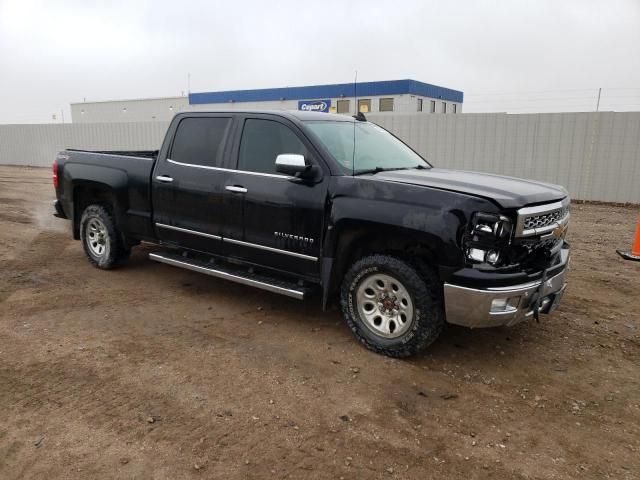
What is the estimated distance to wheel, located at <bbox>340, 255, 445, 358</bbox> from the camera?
4023 millimetres

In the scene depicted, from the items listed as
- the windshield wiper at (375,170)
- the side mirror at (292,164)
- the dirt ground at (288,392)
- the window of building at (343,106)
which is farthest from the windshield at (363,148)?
the window of building at (343,106)

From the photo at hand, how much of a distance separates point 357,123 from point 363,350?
2.40 metres

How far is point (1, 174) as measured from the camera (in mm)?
21516

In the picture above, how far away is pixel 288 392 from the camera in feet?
12.3

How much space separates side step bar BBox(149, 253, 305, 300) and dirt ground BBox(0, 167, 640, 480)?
390mm

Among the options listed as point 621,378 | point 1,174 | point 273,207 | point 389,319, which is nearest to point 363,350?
point 389,319

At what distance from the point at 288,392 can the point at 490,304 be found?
5.06 feet

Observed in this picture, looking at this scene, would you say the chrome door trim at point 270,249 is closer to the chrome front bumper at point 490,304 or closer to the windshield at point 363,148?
the windshield at point 363,148

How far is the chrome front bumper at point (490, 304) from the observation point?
3.74m

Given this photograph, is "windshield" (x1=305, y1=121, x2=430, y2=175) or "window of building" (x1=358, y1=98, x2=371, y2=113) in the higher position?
"window of building" (x1=358, y1=98, x2=371, y2=113)

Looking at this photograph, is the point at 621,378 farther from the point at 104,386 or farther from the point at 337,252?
the point at 104,386

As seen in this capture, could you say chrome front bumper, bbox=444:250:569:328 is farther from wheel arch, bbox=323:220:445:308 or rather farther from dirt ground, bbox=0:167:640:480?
dirt ground, bbox=0:167:640:480

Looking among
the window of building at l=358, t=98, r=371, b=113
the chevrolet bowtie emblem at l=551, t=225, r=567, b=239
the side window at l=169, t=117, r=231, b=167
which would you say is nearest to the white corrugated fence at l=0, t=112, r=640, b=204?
the chevrolet bowtie emblem at l=551, t=225, r=567, b=239

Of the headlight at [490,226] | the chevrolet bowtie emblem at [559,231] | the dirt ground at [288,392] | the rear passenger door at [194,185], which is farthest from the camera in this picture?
the rear passenger door at [194,185]
